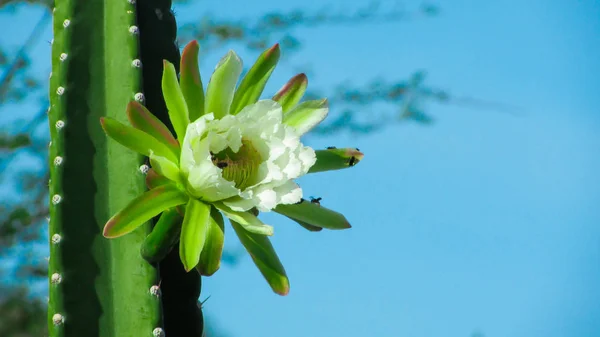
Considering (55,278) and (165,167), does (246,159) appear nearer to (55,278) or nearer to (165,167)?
(165,167)

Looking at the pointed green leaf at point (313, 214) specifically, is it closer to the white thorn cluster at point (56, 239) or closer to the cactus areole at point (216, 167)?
the cactus areole at point (216, 167)

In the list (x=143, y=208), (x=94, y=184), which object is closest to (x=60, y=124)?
(x=94, y=184)

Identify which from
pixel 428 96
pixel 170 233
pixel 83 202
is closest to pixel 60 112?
pixel 83 202

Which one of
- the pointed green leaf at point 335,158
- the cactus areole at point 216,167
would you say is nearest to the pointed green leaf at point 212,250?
the cactus areole at point 216,167

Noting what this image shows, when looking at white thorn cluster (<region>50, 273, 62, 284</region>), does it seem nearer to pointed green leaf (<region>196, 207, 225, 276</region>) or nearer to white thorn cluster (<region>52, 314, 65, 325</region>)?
white thorn cluster (<region>52, 314, 65, 325</region>)

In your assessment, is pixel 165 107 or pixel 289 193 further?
pixel 165 107

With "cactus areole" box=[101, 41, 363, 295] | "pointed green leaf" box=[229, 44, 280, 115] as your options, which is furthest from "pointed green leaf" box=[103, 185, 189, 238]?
"pointed green leaf" box=[229, 44, 280, 115]
